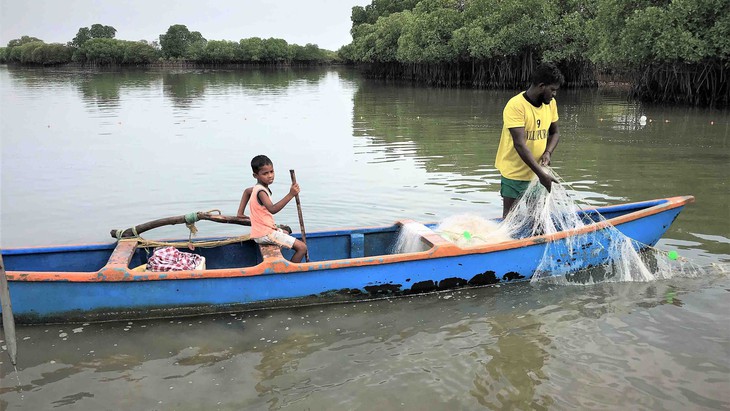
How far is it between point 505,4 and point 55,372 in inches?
1209

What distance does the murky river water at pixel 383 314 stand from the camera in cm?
416

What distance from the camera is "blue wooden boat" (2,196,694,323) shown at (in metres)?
4.93

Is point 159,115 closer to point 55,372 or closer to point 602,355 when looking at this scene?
point 55,372

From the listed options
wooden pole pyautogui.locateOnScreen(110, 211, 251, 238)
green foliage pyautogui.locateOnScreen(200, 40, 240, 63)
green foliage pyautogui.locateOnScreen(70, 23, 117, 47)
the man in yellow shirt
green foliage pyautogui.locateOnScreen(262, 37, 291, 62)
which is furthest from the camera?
green foliage pyautogui.locateOnScreen(70, 23, 117, 47)

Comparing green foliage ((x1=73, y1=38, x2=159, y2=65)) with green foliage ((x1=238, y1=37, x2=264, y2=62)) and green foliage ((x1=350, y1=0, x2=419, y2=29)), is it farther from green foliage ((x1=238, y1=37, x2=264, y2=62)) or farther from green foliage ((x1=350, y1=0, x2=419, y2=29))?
green foliage ((x1=350, y1=0, x2=419, y2=29))

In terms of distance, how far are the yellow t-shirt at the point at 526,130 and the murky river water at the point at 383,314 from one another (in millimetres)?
1126

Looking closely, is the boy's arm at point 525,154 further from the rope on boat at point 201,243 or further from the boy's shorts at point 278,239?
the rope on boat at point 201,243

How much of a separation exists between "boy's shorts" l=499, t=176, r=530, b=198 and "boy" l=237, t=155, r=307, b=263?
205 centimetres

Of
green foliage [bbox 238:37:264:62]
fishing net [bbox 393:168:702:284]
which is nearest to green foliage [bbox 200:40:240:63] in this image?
green foliage [bbox 238:37:264:62]

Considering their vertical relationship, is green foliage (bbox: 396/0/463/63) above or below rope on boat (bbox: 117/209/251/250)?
above

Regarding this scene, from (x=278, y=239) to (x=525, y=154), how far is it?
2.37m

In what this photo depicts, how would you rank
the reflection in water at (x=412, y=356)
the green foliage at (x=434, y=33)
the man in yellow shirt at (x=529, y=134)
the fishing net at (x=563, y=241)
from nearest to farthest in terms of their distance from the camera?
the reflection in water at (x=412, y=356) → the man in yellow shirt at (x=529, y=134) → the fishing net at (x=563, y=241) → the green foliage at (x=434, y=33)

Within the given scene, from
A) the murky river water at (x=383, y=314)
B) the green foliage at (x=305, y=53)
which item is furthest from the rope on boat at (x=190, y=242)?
the green foliage at (x=305, y=53)

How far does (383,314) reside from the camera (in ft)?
17.6
